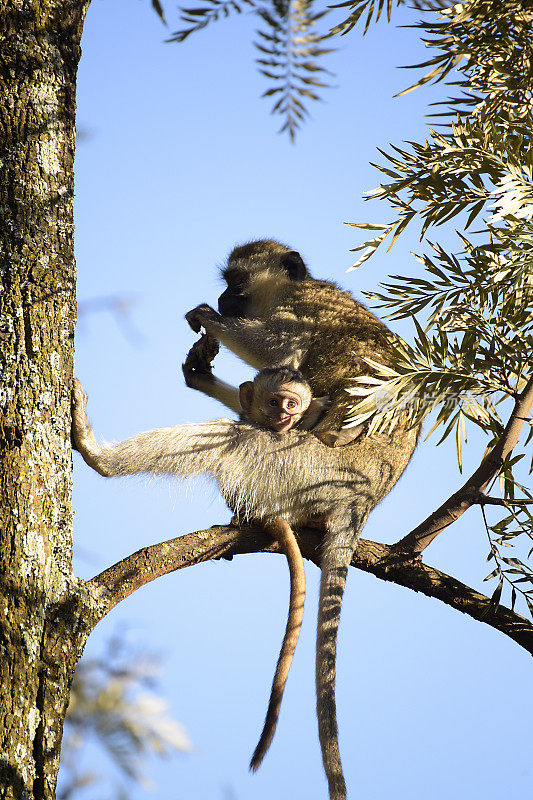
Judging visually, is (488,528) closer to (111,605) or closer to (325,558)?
(325,558)

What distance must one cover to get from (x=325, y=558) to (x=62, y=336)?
1.64 metres

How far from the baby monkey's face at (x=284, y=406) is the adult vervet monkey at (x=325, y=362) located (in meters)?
0.13

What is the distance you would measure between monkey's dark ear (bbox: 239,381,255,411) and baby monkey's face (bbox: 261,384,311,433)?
7.5 inches

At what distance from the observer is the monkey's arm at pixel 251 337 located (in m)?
3.91

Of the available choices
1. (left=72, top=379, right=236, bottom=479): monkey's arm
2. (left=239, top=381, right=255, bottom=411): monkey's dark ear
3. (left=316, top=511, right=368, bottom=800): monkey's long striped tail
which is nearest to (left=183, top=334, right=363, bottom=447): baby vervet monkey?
(left=239, top=381, right=255, bottom=411): monkey's dark ear

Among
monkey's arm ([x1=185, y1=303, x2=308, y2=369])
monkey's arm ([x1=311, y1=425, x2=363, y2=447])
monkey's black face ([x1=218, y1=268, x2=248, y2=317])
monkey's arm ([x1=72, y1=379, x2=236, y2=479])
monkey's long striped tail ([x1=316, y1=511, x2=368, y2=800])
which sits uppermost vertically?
monkey's black face ([x1=218, y1=268, x2=248, y2=317])

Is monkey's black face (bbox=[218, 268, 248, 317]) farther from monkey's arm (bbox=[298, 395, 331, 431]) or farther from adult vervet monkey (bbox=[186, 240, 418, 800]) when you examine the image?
monkey's arm (bbox=[298, 395, 331, 431])

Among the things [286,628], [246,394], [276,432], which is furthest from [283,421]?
[286,628]

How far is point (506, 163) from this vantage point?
3191 mm

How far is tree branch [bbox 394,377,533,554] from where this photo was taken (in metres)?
3.60

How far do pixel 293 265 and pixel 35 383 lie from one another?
2380 mm

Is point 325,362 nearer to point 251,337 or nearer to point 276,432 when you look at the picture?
point 251,337

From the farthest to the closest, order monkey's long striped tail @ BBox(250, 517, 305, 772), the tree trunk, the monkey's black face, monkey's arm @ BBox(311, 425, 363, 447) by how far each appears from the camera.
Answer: the monkey's black face, monkey's arm @ BBox(311, 425, 363, 447), monkey's long striped tail @ BBox(250, 517, 305, 772), the tree trunk

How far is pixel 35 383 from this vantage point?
256cm
